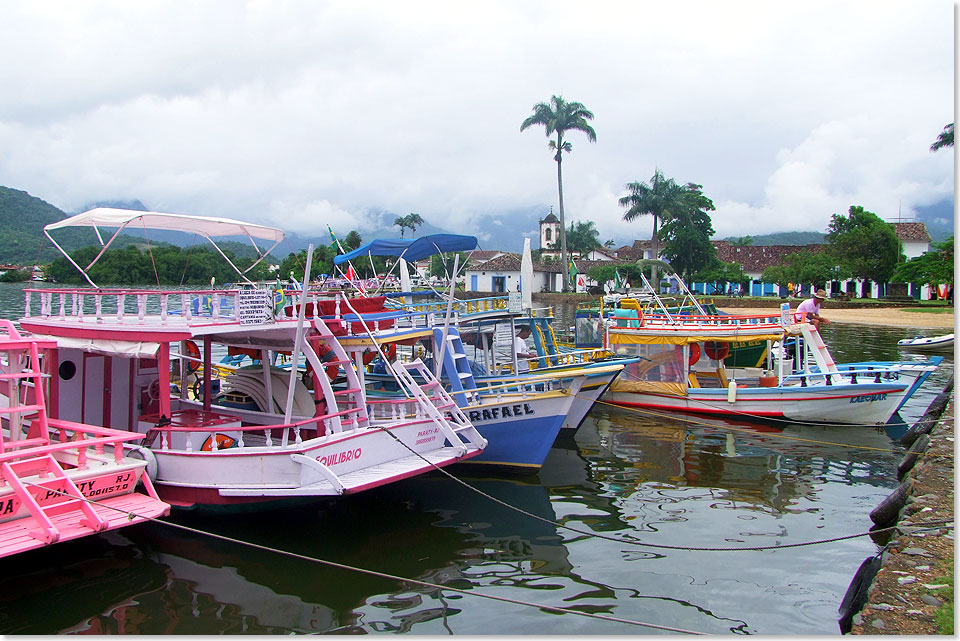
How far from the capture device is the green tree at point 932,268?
141 feet

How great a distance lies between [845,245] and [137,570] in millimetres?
61001

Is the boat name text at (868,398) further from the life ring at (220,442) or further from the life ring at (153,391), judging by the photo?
the life ring at (153,391)

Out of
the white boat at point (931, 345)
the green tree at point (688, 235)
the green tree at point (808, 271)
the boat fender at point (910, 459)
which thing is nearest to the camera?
the boat fender at point (910, 459)

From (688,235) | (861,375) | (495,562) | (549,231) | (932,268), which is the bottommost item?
(495,562)

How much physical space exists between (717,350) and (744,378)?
221 centimetres

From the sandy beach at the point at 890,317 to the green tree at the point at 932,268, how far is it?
236 cm

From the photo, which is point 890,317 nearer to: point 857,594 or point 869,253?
point 869,253

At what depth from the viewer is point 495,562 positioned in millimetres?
9484

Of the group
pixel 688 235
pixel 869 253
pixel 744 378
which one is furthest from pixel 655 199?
pixel 744 378

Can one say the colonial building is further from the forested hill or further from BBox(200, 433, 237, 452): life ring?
BBox(200, 433, 237, 452): life ring

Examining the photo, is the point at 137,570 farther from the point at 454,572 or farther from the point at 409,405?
the point at 409,405

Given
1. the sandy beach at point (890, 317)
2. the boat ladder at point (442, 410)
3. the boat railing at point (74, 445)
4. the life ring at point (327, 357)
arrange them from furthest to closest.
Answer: the sandy beach at point (890, 317) < the life ring at point (327, 357) < the boat ladder at point (442, 410) < the boat railing at point (74, 445)

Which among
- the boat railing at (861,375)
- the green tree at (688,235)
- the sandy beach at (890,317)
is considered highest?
the green tree at (688,235)

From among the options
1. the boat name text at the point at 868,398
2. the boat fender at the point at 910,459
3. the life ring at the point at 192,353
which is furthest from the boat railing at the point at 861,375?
the life ring at the point at 192,353
